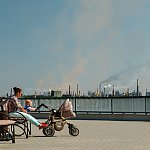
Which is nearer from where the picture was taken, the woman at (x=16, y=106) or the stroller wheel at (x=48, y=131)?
the woman at (x=16, y=106)

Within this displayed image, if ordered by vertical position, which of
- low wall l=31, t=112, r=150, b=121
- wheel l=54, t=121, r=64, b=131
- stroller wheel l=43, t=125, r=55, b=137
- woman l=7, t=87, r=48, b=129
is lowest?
low wall l=31, t=112, r=150, b=121

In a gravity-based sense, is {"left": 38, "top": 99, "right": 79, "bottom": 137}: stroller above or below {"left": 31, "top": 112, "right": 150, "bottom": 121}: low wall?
→ above

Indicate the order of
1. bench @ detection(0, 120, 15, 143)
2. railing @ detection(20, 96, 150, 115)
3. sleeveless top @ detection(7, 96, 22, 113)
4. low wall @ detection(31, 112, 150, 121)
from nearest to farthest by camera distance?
bench @ detection(0, 120, 15, 143) → sleeveless top @ detection(7, 96, 22, 113) → low wall @ detection(31, 112, 150, 121) → railing @ detection(20, 96, 150, 115)

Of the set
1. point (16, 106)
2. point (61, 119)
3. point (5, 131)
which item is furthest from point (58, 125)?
point (5, 131)

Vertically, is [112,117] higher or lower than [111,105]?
lower

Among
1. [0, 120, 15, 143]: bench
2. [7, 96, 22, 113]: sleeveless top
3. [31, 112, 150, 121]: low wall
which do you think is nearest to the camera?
[0, 120, 15, 143]: bench

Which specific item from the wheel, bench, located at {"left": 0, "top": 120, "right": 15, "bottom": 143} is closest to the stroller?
the wheel

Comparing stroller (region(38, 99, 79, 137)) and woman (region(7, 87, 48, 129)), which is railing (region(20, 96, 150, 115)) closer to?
stroller (region(38, 99, 79, 137))

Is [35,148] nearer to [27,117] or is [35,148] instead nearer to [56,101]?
[27,117]

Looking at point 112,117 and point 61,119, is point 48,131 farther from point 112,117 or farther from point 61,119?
point 112,117

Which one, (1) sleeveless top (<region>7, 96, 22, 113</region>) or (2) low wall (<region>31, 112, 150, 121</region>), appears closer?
(1) sleeveless top (<region>7, 96, 22, 113</region>)

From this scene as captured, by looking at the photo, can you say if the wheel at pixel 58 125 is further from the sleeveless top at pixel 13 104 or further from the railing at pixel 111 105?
the railing at pixel 111 105

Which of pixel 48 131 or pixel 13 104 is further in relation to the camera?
pixel 48 131

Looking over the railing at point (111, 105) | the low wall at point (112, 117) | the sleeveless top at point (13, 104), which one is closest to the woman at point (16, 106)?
the sleeveless top at point (13, 104)
